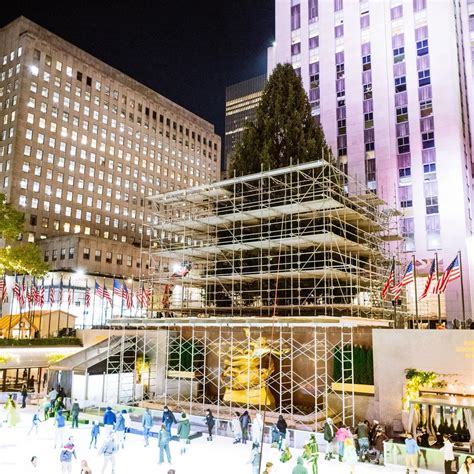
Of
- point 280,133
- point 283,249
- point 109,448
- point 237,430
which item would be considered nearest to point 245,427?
point 237,430

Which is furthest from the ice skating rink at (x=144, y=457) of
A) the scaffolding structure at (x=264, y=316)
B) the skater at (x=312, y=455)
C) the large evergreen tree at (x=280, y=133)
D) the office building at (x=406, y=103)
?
the office building at (x=406, y=103)

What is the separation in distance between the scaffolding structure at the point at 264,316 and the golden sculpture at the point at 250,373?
6 centimetres

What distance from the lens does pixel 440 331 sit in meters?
22.2

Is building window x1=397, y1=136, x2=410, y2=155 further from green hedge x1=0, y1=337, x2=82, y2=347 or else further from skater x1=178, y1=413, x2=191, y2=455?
skater x1=178, y1=413, x2=191, y2=455

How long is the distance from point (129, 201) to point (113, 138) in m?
11.1

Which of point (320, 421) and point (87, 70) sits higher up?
point (87, 70)

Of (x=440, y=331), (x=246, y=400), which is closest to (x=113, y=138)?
(x=246, y=400)

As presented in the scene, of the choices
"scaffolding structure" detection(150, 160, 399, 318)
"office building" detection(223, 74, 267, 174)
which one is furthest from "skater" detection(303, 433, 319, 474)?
"office building" detection(223, 74, 267, 174)

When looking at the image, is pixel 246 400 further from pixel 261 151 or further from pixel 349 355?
pixel 261 151

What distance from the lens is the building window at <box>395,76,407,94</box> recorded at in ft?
160

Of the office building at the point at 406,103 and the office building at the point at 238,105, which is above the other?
the office building at the point at 238,105

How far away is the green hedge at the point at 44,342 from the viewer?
34.8 metres

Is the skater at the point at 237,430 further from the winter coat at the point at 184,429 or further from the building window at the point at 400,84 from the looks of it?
the building window at the point at 400,84

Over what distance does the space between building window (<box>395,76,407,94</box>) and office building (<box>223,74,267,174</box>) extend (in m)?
108
